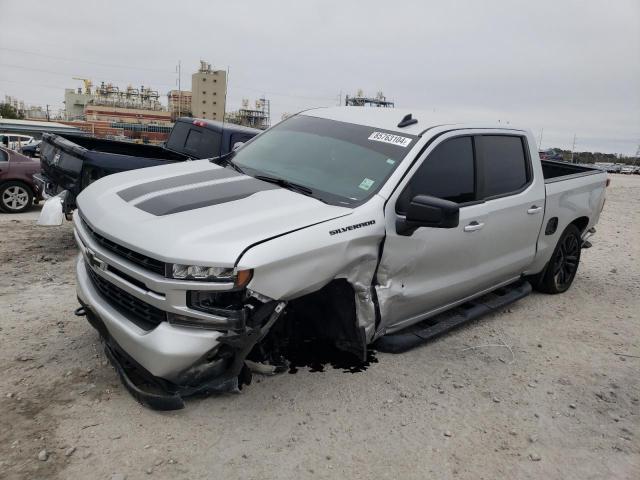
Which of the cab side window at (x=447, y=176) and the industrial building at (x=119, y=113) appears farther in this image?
the industrial building at (x=119, y=113)

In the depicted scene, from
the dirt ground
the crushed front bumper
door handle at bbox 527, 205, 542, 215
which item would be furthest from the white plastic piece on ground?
door handle at bbox 527, 205, 542, 215

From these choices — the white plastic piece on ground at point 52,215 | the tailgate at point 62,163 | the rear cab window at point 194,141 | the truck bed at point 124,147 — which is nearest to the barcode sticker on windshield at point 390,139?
the white plastic piece on ground at point 52,215

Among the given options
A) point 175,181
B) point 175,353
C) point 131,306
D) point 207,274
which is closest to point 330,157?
point 175,181

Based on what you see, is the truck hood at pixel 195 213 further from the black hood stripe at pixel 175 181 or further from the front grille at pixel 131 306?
the front grille at pixel 131 306

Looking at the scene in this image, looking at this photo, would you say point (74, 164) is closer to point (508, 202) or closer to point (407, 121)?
point (407, 121)

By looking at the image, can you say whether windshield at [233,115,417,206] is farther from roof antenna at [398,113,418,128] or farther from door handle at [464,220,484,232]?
door handle at [464,220,484,232]

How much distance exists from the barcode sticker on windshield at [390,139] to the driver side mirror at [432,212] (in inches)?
25.2

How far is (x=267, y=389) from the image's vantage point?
3357 millimetres

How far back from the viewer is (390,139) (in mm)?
3715

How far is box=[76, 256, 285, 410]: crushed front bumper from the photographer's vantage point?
8.55 ft

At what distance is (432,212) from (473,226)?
0.96 metres

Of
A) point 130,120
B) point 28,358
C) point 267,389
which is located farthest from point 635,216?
point 130,120

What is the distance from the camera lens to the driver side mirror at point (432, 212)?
306 centimetres

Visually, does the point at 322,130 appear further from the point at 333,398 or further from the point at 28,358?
the point at 28,358
